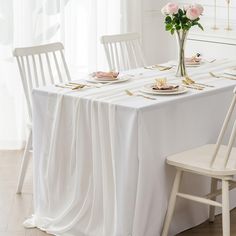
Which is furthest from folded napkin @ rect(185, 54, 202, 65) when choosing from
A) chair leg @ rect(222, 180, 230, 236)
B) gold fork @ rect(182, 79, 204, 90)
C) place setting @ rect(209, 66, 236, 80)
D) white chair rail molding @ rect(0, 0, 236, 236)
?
chair leg @ rect(222, 180, 230, 236)

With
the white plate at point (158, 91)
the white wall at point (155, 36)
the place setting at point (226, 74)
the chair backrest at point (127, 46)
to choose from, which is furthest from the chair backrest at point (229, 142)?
the white wall at point (155, 36)

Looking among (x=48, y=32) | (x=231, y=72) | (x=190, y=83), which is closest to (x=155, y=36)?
(x=48, y=32)

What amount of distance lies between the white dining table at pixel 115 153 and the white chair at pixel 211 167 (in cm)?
6

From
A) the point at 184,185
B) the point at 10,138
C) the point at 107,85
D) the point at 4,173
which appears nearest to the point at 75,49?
the point at 10,138

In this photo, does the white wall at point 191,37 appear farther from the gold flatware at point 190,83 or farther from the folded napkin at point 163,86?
the folded napkin at point 163,86

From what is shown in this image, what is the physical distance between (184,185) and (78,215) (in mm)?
583

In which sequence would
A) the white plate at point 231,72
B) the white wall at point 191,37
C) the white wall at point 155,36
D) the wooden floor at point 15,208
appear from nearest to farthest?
the wooden floor at point 15,208 < the white plate at point 231,72 < the white wall at point 191,37 < the white wall at point 155,36

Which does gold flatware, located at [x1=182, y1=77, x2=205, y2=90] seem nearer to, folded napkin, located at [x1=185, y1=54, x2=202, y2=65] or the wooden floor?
folded napkin, located at [x1=185, y1=54, x2=202, y2=65]

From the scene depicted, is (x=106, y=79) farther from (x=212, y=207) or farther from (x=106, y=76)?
(x=212, y=207)

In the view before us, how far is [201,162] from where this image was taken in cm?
337

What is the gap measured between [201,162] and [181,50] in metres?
0.86

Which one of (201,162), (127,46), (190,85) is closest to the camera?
(201,162)

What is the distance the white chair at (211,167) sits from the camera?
3.25m

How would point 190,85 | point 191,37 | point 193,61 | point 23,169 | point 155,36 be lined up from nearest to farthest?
point 190,85 → point 23,169 → point 193,61 → point 191,37 → point 155,36
